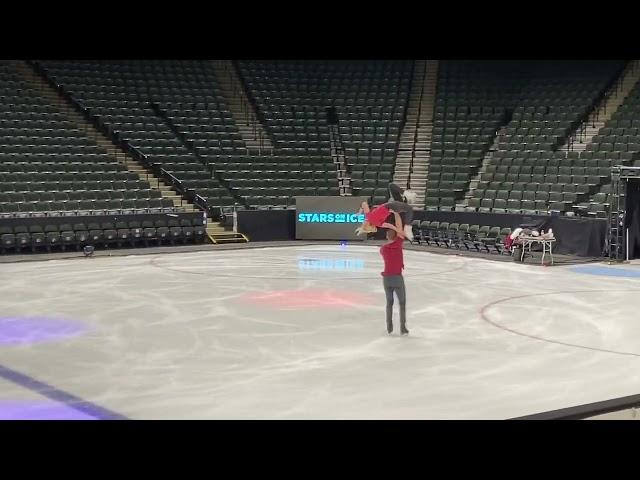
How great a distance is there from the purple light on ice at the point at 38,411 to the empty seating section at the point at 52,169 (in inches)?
598

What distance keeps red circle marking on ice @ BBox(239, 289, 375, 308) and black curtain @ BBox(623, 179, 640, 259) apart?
8.38m

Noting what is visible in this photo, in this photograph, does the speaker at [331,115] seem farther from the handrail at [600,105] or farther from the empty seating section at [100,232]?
the handrail at [600,105]

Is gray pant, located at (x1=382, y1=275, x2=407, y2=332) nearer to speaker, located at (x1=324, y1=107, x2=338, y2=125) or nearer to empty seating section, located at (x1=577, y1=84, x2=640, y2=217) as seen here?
empty seating section, located at (x1=577, y1=84, x2=640, y2=217)

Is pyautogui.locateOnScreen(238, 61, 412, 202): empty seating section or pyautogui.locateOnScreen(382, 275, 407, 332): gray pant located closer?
pyautogui.locateOnScreen(382, 275, 407, 332): gray pant

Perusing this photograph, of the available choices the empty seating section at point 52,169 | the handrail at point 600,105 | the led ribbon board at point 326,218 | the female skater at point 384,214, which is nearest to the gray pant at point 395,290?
the female skater at point 384,214

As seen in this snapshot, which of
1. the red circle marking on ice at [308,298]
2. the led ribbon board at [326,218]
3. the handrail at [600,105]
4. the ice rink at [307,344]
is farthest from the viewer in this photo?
the handrail at [600,105]

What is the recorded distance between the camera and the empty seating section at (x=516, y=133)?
906 inches

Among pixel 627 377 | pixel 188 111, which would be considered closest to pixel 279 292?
pixel 627 377

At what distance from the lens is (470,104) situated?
29.3 meters

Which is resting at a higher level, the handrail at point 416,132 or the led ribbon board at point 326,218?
the handrail at point 416,132

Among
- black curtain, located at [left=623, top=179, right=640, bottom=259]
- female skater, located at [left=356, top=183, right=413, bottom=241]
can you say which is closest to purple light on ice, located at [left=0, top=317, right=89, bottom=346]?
female skater, located at [left=356, top=183, right=413, bottom=241]

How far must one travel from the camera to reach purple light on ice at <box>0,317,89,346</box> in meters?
9.64
